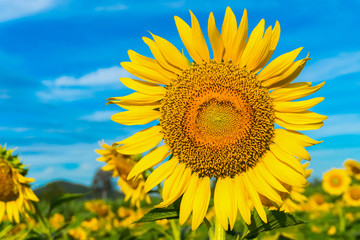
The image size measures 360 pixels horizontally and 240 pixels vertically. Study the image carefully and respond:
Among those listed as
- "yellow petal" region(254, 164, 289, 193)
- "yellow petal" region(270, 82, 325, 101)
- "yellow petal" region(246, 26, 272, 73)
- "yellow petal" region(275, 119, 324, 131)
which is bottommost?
"yellow petal" region(254, 164, 289, 193)

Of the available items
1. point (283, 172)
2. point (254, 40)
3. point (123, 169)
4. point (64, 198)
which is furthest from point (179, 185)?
point (123, 169)

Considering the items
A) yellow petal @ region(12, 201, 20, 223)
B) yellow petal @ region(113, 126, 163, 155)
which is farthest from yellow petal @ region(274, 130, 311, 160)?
yellow petal @ region(12, 201, 20, 223)

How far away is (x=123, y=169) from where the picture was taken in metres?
5.32

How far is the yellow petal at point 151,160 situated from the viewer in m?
3.02

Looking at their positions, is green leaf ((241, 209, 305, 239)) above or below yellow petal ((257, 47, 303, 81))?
below

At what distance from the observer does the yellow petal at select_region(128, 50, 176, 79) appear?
304 cm

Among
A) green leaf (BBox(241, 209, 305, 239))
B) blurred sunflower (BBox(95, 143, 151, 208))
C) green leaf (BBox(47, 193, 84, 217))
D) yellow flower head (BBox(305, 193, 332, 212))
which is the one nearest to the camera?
green leaf (BBox(241, 209, 305, 239))

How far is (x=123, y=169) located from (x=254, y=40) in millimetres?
3092

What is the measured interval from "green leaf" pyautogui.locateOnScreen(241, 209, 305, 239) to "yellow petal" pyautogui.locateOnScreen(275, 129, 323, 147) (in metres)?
0.58

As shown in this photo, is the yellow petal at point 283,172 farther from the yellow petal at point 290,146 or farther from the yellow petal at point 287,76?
the yellow petal at point 287,76

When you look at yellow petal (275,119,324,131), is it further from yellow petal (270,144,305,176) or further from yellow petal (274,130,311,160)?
yellow petal (270,144,305,176)

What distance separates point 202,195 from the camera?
117 inches

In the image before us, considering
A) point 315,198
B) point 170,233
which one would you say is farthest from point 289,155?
point 315,198

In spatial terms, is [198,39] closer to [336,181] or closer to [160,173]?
[160,173]
